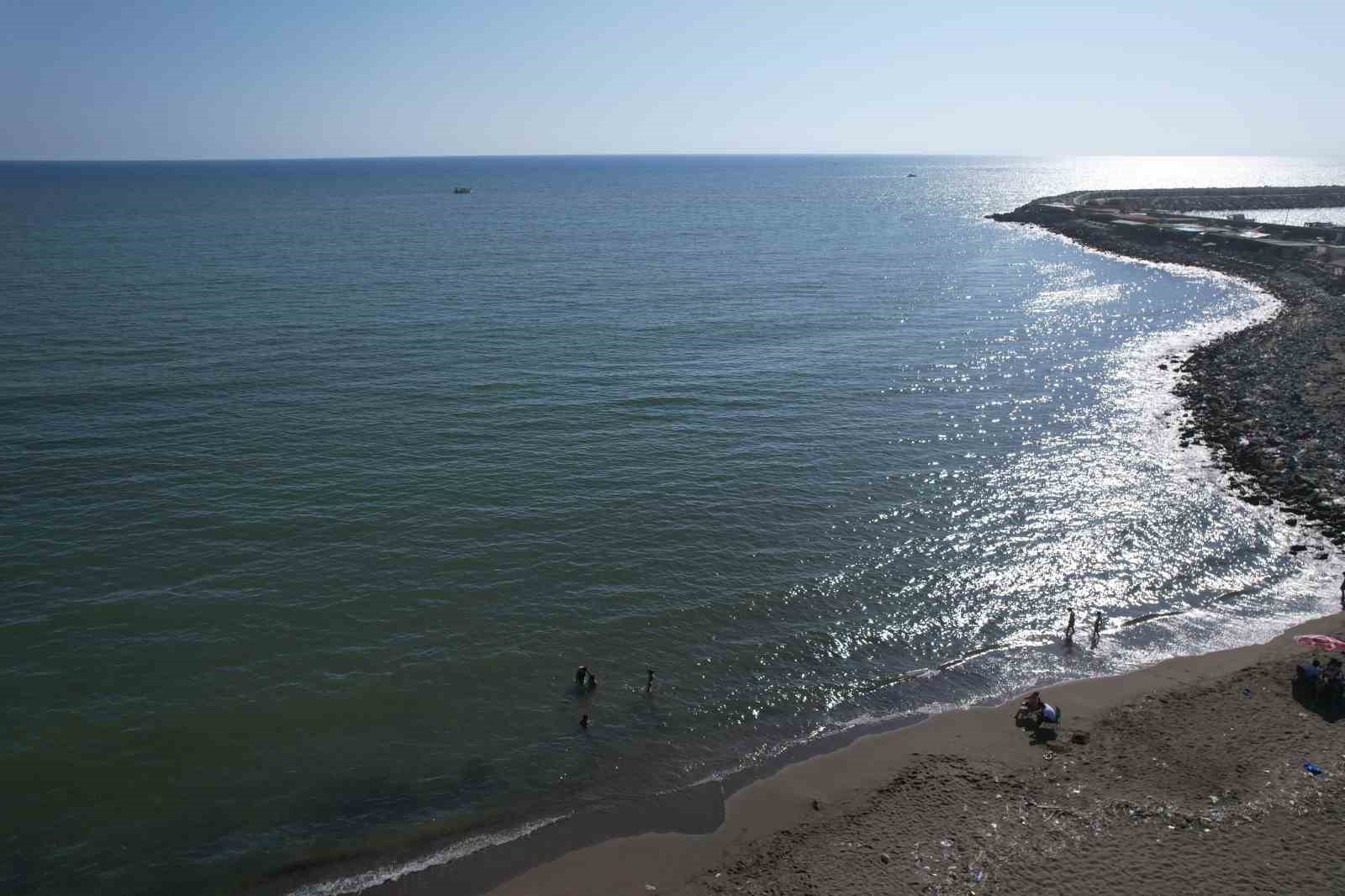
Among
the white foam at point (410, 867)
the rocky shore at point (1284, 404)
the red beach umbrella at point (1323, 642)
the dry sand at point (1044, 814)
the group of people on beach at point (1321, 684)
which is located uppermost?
the rocky shore at point (1284, 404)

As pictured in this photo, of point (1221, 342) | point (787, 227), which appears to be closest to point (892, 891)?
point (1221, 342)

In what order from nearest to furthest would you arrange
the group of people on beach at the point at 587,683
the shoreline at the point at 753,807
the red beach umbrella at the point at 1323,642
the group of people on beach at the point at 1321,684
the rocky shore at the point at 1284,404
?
1. the shoreline at the point at 753,807
2. the group of people on beach at the point at 1321,684
3. the red beach umbrella at the point at 1323,642
4. the group of people on beach at the point at 587,683
5. the rocky shore at the point at 1284,404

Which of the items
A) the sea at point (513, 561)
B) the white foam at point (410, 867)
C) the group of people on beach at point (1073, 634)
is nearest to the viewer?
the white foam at point (410, 867)

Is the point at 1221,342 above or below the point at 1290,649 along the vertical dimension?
above

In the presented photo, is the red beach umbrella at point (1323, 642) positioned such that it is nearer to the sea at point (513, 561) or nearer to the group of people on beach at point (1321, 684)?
the group of people on beach at point (1321, 684)

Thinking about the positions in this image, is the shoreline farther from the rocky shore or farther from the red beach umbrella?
the rocky shore

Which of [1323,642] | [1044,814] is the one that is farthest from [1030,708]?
[1323,642]

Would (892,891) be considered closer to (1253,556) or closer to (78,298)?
(1253,556)

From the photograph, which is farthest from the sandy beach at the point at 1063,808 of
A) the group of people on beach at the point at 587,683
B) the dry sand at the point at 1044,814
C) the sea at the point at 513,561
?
the group of people on beach at the point at 587,683
